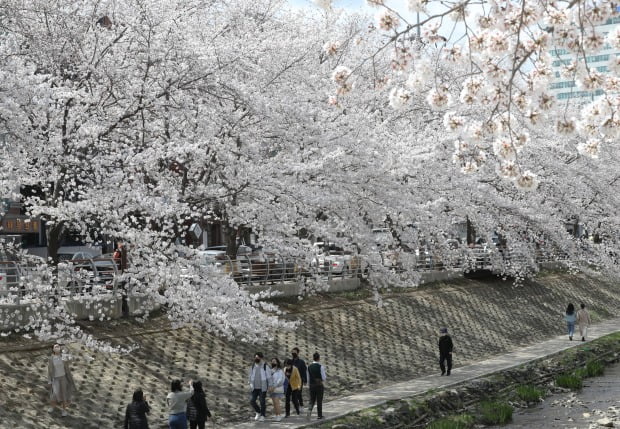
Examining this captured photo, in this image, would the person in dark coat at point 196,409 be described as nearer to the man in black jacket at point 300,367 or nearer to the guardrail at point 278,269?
the man in black jacket at point 300,367

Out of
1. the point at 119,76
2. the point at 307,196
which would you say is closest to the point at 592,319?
the point at 307,196

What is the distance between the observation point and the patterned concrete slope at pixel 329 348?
16.7 meters

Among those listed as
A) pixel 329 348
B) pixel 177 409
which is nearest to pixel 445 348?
pixel 329 348

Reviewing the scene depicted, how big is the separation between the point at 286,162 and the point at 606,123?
13.4 meters

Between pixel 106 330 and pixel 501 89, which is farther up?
pixel 501 89

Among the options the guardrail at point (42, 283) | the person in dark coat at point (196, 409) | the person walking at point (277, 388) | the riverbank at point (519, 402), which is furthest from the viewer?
the riverbank at point (519, 402)

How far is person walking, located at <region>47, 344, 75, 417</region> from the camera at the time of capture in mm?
15750

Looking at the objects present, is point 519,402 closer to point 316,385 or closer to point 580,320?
point 316,385

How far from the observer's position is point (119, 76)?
675 inches

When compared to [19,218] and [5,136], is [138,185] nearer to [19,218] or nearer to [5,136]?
[5,136]

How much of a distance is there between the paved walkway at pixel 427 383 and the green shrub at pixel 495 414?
1.75 meters

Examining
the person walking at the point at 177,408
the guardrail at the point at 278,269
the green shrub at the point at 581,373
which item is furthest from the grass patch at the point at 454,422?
the green shrub at the point at 581,373

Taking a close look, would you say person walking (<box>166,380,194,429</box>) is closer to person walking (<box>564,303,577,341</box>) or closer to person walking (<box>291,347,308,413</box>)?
person walking (<box>291,347,308,413</box>)

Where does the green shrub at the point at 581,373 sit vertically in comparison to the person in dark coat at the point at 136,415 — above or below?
below
